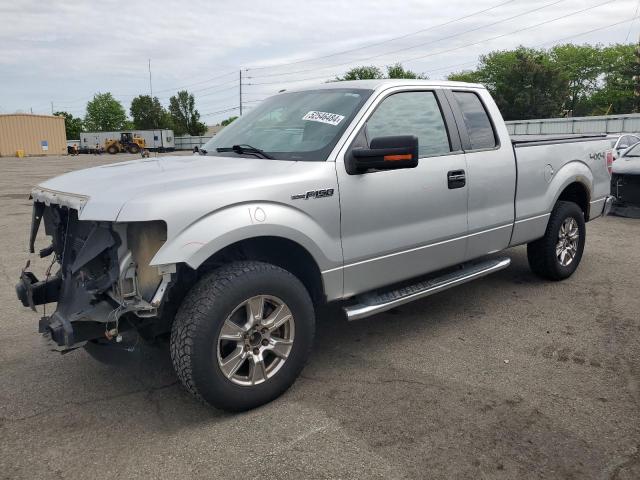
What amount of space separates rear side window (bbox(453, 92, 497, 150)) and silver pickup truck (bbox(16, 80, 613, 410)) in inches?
0.6

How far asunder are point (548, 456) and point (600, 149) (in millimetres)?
4132

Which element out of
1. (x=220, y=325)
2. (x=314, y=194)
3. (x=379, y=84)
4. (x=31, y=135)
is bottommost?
(x=220, y=325)

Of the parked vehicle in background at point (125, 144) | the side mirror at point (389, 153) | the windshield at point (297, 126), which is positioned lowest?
the side mirror at point (389, 153)

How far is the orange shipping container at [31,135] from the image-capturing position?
56031 mm

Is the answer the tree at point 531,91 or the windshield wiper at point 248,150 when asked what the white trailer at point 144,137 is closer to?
the tree at point 531,91

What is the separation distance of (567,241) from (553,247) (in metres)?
0.33

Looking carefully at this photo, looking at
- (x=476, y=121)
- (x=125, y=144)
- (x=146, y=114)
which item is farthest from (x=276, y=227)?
(x=146, y=114)

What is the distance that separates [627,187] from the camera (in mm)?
8820

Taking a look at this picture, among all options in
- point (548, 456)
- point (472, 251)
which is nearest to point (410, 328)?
point (472, 251)

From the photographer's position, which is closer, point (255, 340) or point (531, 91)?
point (255, 340)

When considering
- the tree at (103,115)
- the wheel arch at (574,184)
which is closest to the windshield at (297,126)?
the wheel arch at (574,184)

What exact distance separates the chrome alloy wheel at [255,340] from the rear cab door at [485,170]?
1853mm

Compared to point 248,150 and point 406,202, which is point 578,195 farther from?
point 248,150

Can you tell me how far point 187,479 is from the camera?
2555mm
